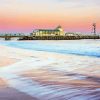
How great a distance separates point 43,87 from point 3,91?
4.50ft

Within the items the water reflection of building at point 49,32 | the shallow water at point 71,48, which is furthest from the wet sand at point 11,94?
the water reflection of building at point 49,32

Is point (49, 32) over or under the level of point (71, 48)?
over

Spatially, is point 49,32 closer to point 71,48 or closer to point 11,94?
point 71,48

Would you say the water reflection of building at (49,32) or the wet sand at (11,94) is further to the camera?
the water reflection of building at (49,32)

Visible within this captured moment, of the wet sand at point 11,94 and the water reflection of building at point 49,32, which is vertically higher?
the water reflection of building at point 49,32

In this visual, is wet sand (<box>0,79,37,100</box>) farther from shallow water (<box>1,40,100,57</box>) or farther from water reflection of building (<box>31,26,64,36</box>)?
water reflection of building (<box>31,26,64,36</box>)

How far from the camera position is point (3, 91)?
9.71 metres

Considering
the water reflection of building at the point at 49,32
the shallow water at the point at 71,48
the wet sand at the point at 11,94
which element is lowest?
the shallow water at the point at 71,48

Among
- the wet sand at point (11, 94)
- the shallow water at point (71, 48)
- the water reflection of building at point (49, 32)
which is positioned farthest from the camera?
the water reflection of building at point (49, 32)

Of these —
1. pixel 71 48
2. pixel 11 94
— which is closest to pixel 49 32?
pixel 71 48

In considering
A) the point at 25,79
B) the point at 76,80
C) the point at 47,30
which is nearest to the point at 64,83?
the point at 76,80

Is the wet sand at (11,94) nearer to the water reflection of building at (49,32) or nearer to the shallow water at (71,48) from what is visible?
the shallow water at (71,48)

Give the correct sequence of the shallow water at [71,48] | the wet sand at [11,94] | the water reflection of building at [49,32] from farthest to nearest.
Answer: the water reflection of building at [49,32] → the shallow water at [71,48] → the wet sand at [11,94]

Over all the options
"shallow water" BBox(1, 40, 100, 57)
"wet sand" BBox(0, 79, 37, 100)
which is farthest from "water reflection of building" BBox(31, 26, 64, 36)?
"wet sand" BBox(0, 79, 37, 100)
